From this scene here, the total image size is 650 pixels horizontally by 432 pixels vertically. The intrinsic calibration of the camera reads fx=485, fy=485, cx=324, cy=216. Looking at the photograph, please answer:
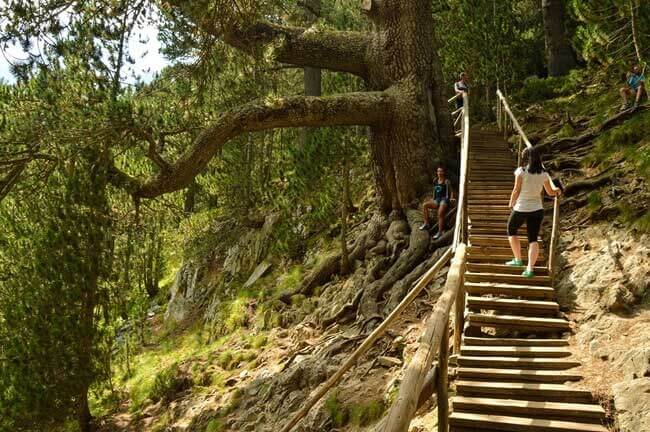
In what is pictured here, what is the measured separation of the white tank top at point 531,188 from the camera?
620 cm

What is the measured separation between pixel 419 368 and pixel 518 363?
2.72 meters

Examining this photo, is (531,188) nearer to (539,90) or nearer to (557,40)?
(539,90)

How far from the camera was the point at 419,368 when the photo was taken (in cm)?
265

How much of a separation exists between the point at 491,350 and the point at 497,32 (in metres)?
13.0

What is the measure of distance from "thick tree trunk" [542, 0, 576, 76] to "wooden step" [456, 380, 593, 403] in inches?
637

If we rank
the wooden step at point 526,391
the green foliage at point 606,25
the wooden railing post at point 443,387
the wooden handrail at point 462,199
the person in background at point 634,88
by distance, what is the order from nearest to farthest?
the wooden railing post at point 443,387 < the wooden step at point 526,391 < the wooden handrail at point 462,199 < the green foliage at point 606,25 < the person in background at point 634,88

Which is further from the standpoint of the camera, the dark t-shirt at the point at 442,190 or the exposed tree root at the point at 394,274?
the dark t-shirt at the point at 442,190

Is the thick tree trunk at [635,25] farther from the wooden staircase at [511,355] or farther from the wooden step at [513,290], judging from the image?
the wooden step at [513,290]

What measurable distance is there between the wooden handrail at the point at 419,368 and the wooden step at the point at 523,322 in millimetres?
1895

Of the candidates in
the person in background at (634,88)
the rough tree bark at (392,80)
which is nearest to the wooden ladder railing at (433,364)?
the rough tree bark at (392,80)

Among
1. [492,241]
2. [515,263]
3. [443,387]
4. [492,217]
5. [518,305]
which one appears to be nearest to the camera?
[443,387]

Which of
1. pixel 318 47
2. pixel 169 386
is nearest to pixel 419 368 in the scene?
pixel 318 47

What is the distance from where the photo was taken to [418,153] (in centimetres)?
1083

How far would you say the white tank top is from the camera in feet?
20.3
